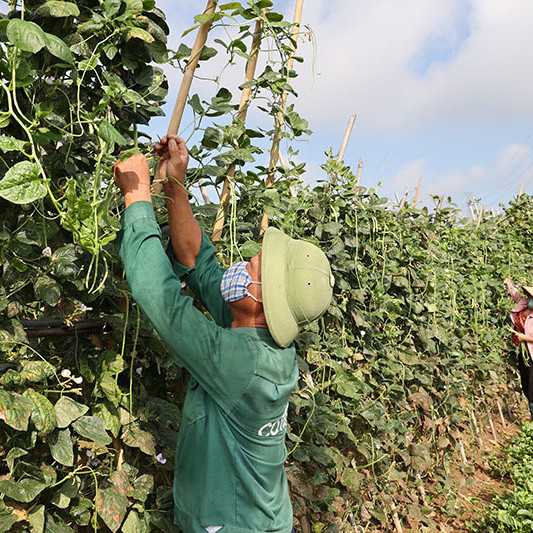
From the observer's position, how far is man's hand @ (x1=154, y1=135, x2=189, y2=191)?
1320 mm

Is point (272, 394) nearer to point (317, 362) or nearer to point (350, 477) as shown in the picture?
point (317, 362)

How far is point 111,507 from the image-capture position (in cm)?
132

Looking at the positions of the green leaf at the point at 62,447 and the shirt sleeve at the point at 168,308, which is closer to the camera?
the shirt sleeve at the point at 168,308

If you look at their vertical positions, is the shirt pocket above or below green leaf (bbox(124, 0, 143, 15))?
below

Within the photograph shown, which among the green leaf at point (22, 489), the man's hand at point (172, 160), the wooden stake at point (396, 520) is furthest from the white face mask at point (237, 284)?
the wooden stake at point (396, 520)

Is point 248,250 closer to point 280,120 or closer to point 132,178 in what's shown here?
point 280,120

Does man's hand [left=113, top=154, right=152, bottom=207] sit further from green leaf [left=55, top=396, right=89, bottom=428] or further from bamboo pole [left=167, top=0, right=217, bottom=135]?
green leaf [left=55, top=396, right=89, bottom=428]

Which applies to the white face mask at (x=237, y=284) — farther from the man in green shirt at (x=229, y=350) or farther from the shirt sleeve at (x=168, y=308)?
the shirt sleeve at (x=168, y=308)

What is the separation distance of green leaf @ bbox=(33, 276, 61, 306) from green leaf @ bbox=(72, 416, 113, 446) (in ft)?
0.98

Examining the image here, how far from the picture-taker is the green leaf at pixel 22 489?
3.61 feet

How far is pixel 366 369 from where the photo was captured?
2.89 meters

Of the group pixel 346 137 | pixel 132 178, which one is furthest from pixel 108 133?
pixel 346 137

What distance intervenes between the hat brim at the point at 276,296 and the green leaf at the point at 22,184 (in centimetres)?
51

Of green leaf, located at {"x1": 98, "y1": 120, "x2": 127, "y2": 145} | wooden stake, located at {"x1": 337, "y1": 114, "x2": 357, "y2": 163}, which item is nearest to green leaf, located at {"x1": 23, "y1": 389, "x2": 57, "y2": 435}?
green leaf, located at {"x1": 98, "y1": 120, "x2": 127, "y2": 145}
